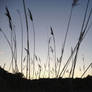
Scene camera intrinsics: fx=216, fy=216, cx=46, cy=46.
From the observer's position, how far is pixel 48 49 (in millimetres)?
3840

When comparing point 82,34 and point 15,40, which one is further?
point 15,40

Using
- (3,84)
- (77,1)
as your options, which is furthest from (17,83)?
(77,1)

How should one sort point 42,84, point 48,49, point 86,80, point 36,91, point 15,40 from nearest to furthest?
1. point 36,91
2. point 15,40
3. point 42,84
4. point 48,49
5. point 86,80

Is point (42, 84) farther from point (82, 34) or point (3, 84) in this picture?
point (82, 34)

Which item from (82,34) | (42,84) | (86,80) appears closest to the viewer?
(82,34)

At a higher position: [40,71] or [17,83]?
[17,83]

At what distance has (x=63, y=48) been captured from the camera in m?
2.88

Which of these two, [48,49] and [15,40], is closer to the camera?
[15,40]

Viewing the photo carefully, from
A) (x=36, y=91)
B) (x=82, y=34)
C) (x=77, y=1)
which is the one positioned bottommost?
(x=36, y=91)

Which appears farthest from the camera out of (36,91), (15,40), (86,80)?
(86,80)

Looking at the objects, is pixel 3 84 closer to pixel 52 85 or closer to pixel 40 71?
pixel 52 85

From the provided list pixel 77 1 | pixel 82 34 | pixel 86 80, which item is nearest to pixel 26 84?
pixel 82 34

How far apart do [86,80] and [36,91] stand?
6.15ft

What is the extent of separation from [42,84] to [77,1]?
62.8 inches
